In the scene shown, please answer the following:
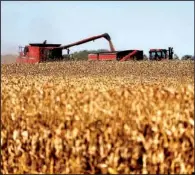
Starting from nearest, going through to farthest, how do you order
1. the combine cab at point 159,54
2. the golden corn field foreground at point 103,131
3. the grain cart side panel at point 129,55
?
the golden corn field foreground at point 103,131 < the grain cart side panel at point 129,55 < the combine cab at point 159,54

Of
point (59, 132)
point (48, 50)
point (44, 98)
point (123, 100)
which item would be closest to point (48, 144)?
point (59, 132)

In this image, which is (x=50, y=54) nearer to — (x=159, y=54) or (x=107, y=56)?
(x=107, y=56)

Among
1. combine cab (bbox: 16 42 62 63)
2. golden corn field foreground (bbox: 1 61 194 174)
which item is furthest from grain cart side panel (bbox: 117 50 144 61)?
golden corn field foreground (bbox: 1 61 194 174)

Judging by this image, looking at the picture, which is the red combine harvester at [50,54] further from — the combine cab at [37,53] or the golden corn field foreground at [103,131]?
the golden corn field foreground at [103,131]

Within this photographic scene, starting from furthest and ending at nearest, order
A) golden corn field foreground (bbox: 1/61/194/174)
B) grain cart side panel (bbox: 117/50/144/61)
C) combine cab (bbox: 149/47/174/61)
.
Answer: combine cab (bbox: 149/47/174/61), grain cart side panel (bbox: 117/50/144/61), golden corn field foreground (bbox: 1/61/194/174)

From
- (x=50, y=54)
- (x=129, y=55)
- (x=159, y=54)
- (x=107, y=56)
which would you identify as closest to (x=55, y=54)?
(x=50, y=54)

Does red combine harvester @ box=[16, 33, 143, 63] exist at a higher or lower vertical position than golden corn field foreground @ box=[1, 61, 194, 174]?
higher

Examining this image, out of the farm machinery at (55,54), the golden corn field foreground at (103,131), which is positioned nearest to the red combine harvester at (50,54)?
the farm machinery at (55,54)

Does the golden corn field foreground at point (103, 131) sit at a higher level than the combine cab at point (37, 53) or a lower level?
lower

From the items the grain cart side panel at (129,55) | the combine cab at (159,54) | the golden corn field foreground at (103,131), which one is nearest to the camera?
the golden corn field foreground at (103,131)

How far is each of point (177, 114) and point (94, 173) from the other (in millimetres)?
1507

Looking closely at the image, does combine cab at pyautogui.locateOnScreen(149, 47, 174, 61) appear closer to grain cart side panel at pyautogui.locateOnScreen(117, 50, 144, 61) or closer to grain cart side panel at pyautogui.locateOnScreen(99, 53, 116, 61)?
grain cart side panel at pyautogui.locateOnScreen(117, 50, 144, 61)

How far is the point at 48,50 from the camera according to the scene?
35.6m

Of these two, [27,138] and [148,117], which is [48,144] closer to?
[27,138]
